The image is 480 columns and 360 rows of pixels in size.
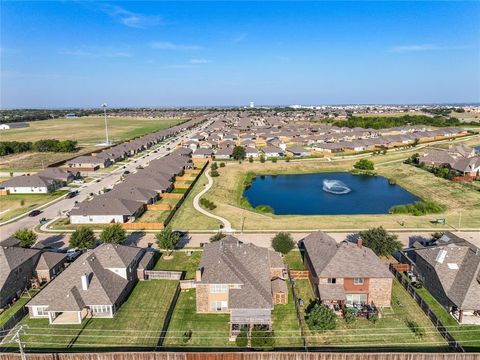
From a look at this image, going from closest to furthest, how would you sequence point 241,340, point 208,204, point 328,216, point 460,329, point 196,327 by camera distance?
1. point 241,340
2. point 460,329
3. point 196,327
4. point 328,216
5. point 208,204

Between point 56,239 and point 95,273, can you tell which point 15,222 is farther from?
point 95,273

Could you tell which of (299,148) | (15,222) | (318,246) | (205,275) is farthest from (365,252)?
(299,148)

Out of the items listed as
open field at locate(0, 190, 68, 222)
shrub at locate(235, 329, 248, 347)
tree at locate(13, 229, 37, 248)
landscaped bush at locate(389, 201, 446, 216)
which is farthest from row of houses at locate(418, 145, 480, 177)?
open field at locate(0, 190, 68, 222)

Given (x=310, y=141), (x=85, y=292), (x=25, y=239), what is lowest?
(x=85, y=292)

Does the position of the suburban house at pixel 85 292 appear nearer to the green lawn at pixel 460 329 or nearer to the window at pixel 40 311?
the window at pixel 40 311

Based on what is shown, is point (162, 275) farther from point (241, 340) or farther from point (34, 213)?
point (34, 213)

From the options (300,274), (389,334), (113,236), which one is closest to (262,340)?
(389,334)

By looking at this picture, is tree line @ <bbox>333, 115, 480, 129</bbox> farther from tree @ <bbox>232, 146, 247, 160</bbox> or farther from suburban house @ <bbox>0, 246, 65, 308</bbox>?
suburban house @ <bbox>0, 246, 65, 308</bbox>
